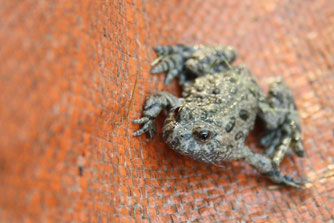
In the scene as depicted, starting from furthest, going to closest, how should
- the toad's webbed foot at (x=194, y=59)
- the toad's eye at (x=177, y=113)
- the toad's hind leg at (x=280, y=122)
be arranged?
the toad's hind leg at (x=280, y=122)
the toad's webbed foot at (x=194, y=59)
the toad's eye at (x=177, y=113)

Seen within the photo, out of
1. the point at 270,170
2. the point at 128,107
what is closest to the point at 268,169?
the point at 270,170

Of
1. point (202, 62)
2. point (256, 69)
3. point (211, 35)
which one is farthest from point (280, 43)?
point (202, 62)

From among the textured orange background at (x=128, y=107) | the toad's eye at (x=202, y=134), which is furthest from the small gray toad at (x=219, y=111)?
the textured orange background at (x=128, y=107)

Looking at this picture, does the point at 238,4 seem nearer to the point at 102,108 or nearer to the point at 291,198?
the point at 291,198

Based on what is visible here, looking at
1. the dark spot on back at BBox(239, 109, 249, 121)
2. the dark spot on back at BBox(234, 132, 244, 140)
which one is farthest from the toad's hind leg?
the dark spot on back at BBox(234, 132, 244, 140)

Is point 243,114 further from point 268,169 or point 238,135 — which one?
point 268,169

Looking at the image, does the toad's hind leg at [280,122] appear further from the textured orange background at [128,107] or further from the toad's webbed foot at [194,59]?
the toad's webbed foot at [194,59]
